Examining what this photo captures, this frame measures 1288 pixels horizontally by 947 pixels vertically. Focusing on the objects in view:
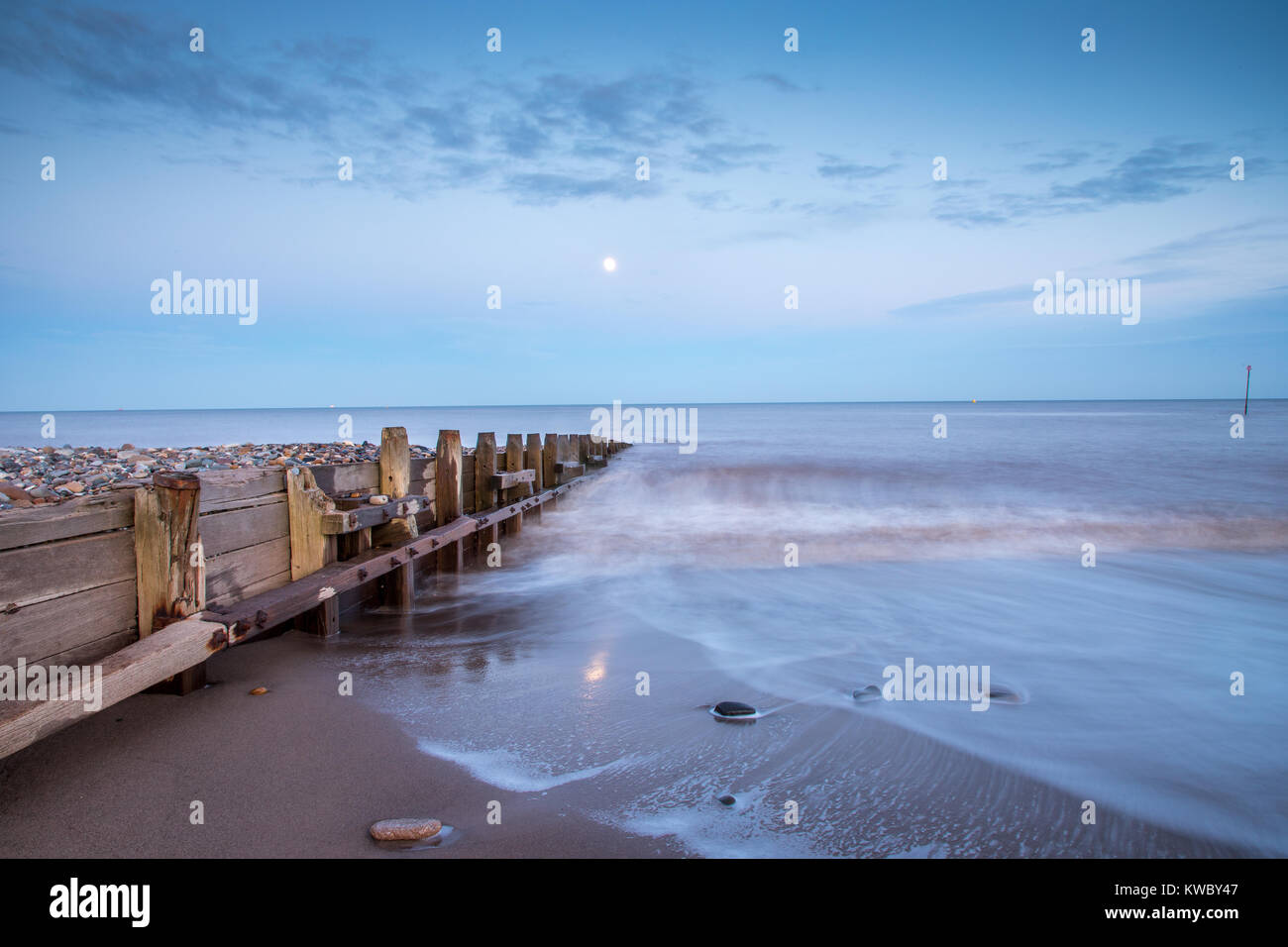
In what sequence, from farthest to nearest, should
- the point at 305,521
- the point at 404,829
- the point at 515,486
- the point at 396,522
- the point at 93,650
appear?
the point at 515,486, the point at 396,522, the point at 305,521, the point at 93,650, the point at 404,829

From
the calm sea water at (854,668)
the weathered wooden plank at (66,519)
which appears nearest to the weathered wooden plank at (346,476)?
the calm sea water at (854,668)

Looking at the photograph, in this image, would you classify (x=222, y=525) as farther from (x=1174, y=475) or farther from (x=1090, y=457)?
(x=1090, y=457)

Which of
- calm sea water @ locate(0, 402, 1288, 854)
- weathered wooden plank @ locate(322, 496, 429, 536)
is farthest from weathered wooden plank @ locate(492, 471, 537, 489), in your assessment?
weathered wooden plank @ locate(322, 496, 429, 536)

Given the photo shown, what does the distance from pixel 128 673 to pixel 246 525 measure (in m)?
1.71

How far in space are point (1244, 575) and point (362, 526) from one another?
11272 mm

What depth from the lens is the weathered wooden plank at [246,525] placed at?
4703mm

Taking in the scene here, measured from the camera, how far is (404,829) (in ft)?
10.5

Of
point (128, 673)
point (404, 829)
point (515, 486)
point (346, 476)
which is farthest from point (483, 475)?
point (404, 829)

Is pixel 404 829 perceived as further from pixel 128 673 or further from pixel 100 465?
pixel 100 465

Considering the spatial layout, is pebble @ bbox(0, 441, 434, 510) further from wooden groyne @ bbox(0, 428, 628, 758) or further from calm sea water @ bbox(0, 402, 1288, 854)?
calm sea water @ bbox(0, 402, 1288, 854)

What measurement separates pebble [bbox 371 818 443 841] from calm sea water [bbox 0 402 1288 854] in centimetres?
60

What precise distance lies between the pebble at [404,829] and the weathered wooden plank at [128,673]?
150 cm
